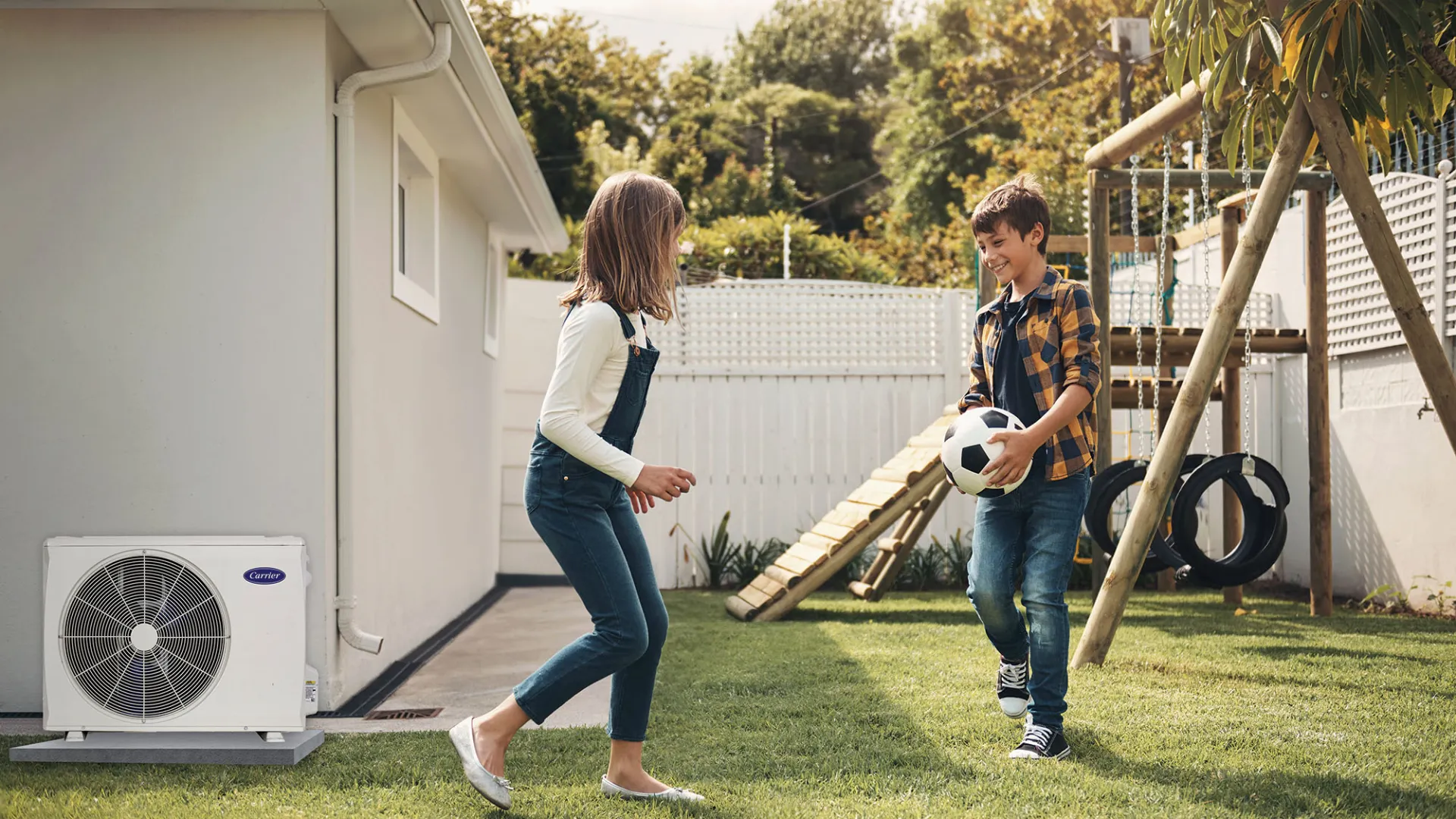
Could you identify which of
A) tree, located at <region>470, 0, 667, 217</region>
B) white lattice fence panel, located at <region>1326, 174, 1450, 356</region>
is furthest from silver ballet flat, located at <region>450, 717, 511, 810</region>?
tree, located at <region>470, 0, 667, 217</region>

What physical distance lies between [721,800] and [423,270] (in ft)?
13.3

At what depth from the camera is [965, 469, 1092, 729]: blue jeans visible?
3.26 metres

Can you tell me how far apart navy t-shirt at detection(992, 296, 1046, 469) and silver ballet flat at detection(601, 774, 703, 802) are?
141 centimetres

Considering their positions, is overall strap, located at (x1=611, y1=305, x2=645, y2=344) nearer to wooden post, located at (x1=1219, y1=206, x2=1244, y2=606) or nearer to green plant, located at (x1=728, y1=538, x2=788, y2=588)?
wooden post, located at (x1=1219, y1=206, x2=1244, y2=606)

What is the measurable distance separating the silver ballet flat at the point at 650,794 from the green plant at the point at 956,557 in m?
5.72

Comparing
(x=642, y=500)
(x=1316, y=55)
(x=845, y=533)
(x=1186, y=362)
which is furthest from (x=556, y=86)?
(x=642, y=500)

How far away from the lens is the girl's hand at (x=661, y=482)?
2.56 metres

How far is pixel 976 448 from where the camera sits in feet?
10.7

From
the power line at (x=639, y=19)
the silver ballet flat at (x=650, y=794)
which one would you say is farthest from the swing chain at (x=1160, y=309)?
the power line at (x=639, y=19)

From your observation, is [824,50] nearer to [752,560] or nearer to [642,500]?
[752,560]

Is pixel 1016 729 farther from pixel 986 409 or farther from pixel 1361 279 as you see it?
pixel 1361 279

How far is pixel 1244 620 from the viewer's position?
242 inches

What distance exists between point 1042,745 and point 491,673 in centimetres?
275

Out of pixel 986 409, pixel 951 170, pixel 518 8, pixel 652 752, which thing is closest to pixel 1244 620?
pixel 986 409
